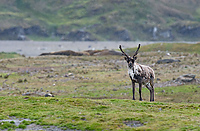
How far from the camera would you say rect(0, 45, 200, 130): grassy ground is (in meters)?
17.3

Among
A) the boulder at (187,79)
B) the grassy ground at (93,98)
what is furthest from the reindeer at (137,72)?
the boulder at (187,79)

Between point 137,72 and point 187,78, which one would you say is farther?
point 187,78

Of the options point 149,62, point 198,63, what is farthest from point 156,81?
point 149,62

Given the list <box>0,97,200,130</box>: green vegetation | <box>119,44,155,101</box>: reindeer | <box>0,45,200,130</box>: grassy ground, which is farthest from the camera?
<box>119,44,155,101</box>: reindeer

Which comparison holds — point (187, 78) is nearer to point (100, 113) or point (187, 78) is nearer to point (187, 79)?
point (187, 79)

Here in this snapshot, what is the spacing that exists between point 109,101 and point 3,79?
25.1 metres

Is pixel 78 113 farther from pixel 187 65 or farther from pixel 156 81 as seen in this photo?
pixel 187 65

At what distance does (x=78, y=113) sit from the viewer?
61.9 feet

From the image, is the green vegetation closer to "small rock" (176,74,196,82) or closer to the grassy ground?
the grassy ground

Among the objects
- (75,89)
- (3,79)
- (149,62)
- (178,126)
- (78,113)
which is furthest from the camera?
(149,62)

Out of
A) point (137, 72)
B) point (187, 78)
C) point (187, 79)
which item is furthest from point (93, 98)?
point (187, 78)

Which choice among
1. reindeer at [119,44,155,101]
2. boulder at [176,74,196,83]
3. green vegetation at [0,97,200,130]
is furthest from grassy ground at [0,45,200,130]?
reindeer at [119,44,155,101]

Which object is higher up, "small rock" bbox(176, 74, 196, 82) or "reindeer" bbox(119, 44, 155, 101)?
"reindeer" bbox(119, 44, 155, 101)

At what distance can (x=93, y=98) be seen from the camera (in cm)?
3303
